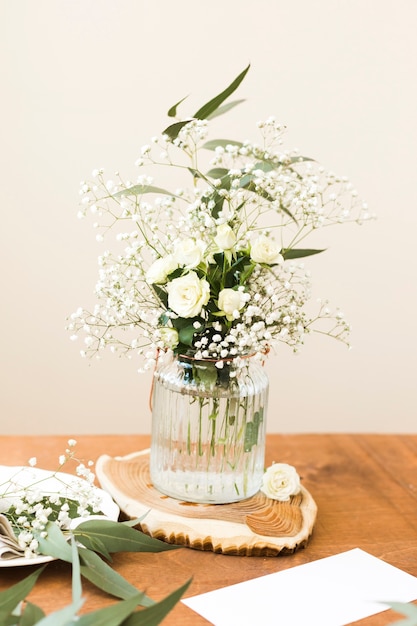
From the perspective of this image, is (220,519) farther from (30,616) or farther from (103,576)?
(30,616)

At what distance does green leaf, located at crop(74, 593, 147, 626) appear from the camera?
829 mm

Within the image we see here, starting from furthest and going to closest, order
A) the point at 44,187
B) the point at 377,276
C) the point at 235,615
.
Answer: the point at 377,276
the point at 44,187
the point at 235,615

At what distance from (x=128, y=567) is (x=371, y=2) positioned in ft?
7.06

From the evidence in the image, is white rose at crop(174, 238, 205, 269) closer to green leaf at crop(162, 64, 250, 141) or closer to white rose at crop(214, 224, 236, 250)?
white rose at crop(214, 224, 236, 250)

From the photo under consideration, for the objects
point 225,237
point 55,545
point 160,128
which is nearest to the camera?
point 55,545

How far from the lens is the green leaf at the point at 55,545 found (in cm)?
104

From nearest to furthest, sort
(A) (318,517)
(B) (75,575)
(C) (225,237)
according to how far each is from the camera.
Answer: (B) (75,575)
(C) (225,237)
(A) (318,517)

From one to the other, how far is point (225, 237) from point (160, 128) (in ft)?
5.01

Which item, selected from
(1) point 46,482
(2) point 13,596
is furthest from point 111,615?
(1) point 46,482

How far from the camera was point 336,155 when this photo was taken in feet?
9.02

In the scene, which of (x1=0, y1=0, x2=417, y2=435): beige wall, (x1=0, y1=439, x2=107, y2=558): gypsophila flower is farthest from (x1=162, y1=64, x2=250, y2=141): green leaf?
(x1=0, y1=0, x2=417, y2=435): beige wall

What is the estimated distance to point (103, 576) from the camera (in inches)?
40.6

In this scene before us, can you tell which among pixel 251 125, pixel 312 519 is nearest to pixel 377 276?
pixel 251 125

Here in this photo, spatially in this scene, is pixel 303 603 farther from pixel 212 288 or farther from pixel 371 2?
pixel 371 2
